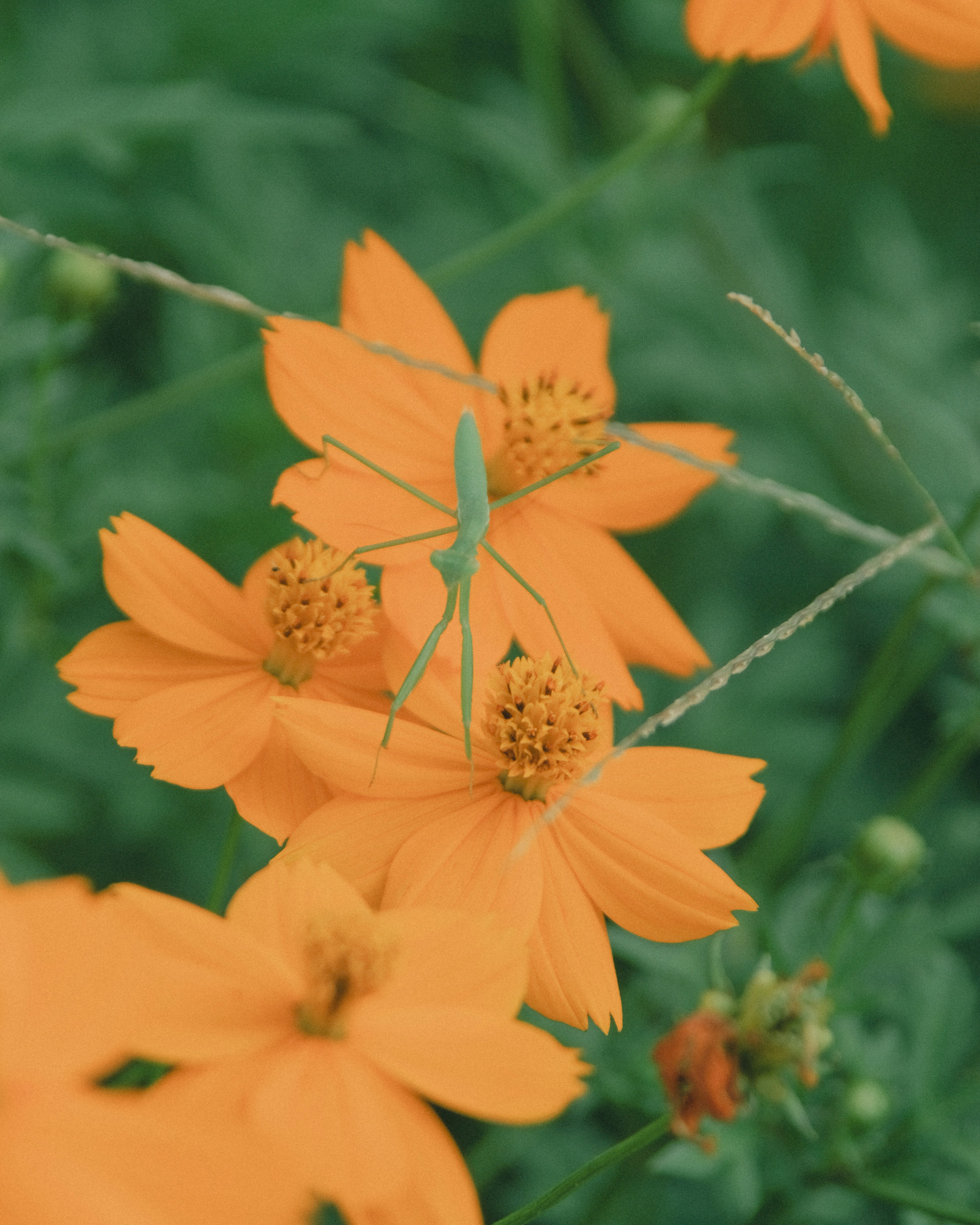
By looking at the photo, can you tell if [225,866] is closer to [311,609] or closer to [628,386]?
[311,609]

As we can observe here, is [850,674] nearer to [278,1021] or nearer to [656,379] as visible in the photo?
[656,379]

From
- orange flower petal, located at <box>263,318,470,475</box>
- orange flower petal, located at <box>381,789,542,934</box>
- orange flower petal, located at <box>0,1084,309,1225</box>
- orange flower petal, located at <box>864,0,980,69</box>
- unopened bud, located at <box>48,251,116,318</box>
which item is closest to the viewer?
orange flower petal, located at <box>0,1084,309,1225</box>

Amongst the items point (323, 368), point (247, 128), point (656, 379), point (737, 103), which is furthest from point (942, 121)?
point (323, 368)

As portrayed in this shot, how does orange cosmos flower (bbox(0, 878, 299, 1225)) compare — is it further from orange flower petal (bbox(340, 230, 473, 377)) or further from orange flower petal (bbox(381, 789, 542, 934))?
orange flower petal (bbox(340, 230, 473, 377))

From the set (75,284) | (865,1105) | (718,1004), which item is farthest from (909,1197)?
(75,284)

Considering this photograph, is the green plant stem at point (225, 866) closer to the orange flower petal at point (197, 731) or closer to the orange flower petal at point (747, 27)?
the orange flower petal at point (197, 731)

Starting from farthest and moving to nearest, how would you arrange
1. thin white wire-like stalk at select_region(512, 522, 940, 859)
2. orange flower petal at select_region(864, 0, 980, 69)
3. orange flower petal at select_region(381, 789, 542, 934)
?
orange flower petal at select_region(864, 0, 980, 69), orange flower petal at select_region(381, 789, 542, 934), thin white wire-like stalk at select_region(512, 522, 940, 859)

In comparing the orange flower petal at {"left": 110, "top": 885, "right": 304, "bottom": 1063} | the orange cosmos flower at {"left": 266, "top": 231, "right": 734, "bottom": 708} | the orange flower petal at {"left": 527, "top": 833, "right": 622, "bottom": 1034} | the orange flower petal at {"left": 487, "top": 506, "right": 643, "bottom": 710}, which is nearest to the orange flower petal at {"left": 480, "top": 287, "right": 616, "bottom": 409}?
the orange cosmos flower at {"left": 266, "top": 231, "right": 734, "bottom": 708}
